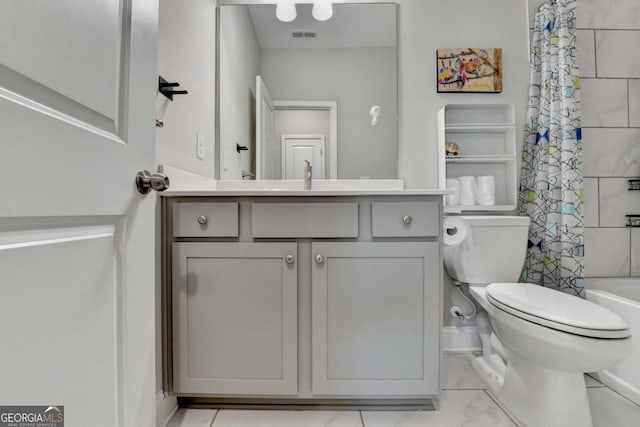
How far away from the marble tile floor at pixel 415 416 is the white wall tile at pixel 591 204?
0.96m

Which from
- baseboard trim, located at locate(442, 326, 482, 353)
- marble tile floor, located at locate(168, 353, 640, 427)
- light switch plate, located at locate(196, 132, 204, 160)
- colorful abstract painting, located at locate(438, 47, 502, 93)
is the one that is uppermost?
colorful abstract painting, located at locate(438, 47, 502, 93)

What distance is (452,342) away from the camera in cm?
183

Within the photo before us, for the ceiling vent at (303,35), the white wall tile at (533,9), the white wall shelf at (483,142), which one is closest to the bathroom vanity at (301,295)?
the white wall shelf at (483,142)

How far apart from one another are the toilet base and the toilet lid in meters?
0.21

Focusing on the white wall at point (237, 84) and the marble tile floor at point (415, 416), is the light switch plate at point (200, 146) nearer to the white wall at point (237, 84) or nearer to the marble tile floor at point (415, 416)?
the white wall at point (237, 84)

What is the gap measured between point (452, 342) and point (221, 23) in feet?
7.59

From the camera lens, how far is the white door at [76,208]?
15.8 inches

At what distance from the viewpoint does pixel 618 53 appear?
1.88 meters

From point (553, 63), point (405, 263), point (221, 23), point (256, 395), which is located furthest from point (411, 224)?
point (221, 23)

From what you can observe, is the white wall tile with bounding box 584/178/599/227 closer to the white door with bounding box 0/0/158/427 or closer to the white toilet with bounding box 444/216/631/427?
the white toilet with bounding box 444/216/631/427

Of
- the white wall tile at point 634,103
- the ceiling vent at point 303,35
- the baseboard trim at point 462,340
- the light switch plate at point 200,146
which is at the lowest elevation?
the baseboard trim at point 462,340

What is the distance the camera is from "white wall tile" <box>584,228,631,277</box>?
1.87 metres

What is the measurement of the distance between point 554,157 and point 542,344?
3.46ft

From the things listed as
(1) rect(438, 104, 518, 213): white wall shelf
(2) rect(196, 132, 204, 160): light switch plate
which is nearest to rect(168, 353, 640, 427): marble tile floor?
(1) rect(438, 104, 518, 213): white wall shelf
